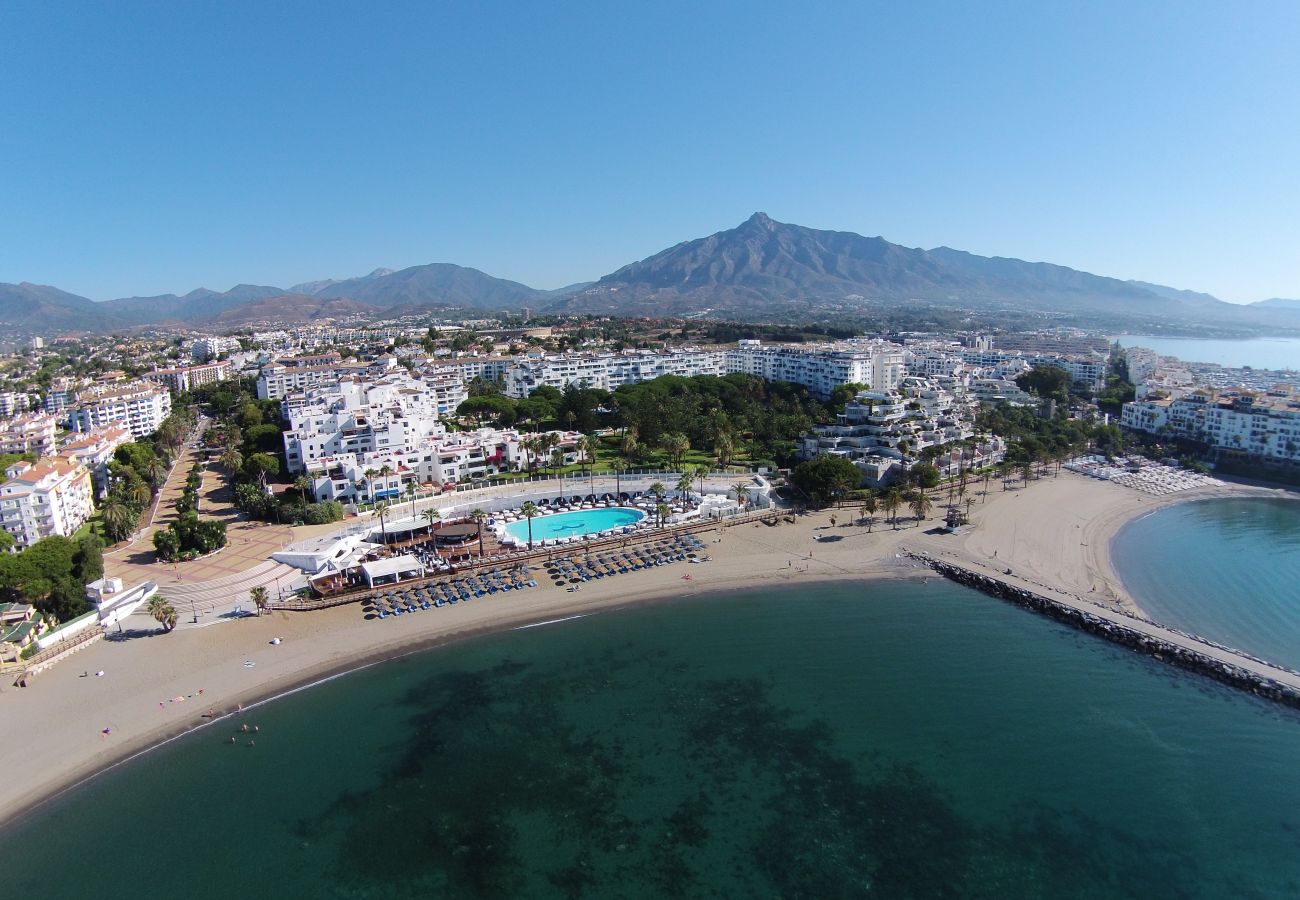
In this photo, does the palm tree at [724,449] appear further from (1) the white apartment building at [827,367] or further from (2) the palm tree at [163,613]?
(2) the palm tree at [163,613]

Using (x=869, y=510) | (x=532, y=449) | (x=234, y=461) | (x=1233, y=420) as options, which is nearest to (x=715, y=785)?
(x=869, y=510)

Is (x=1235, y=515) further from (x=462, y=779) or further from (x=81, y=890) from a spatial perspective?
(x=81, y=890)

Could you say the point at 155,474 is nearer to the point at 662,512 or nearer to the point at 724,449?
the point at 662,512

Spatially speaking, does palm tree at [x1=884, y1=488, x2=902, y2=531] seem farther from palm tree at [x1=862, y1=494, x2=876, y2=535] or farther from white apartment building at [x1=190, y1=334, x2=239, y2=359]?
white apartment building at [x1=190, y1=334, x2=239, y2=359]

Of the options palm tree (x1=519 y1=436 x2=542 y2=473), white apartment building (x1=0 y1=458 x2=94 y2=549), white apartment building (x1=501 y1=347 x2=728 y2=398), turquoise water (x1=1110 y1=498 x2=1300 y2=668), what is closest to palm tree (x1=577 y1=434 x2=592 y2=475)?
palm tree (x1=519 y1=436 x2=542 y2=473)

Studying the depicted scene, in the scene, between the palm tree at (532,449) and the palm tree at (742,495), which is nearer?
the palm tree at (742,495)

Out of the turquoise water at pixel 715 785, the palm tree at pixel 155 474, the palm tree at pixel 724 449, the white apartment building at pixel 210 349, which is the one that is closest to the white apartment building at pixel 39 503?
the palm tree at pixel 155 474

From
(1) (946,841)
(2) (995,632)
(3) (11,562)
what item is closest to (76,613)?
(3) (11,562)

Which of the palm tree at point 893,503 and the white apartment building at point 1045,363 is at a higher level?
the white apartment building at point 1045,363
